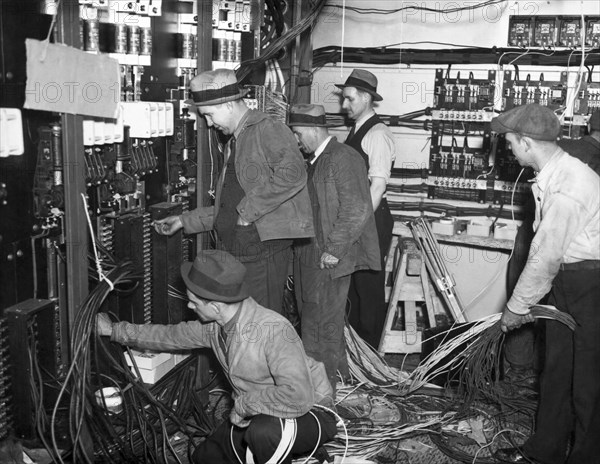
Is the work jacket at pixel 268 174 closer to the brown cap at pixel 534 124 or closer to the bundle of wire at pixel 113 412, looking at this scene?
the bundle of wire at pixel 113 412

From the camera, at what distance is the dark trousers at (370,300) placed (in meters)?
4.79

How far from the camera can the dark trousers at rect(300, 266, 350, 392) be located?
13.2 feet

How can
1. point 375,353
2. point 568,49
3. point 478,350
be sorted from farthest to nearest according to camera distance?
point 568,49 → point 375,353 → point 478,350

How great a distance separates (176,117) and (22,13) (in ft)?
3.96

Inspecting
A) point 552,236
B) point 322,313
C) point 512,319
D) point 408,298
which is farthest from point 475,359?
point 408,298

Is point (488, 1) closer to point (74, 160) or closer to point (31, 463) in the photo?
point (74, 160)

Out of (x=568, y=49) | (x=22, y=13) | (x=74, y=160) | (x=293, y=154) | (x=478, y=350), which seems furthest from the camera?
(x=568, y=49)

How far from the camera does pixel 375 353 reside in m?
4.60

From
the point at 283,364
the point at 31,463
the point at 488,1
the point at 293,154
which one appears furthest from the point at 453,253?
the point at 31,463

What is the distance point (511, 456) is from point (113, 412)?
6.35 feet

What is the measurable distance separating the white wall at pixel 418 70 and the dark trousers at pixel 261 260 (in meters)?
2.43

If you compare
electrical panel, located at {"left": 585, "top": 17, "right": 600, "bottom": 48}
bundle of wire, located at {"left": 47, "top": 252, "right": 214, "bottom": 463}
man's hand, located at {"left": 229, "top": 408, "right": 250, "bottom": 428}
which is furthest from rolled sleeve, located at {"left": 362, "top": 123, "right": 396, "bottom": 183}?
man's hand, located at {"left": 229, "top": 408, "right": 250, "bottom": 428}

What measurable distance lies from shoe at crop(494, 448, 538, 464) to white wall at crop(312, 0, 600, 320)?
2191mm

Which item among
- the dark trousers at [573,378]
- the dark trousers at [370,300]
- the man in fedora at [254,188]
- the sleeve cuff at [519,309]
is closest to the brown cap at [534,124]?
the dark trousers at [573,378]
